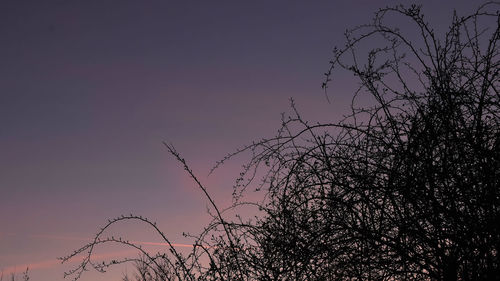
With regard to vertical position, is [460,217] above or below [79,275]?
below

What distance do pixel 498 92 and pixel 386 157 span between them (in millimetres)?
835

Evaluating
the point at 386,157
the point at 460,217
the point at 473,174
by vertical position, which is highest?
the point at 386,157

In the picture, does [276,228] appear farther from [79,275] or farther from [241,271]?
[79,275]

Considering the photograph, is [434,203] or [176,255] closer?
[434,203]

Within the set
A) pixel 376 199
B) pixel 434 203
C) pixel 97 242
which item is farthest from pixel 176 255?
pixel 434 203

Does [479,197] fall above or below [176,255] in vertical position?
below

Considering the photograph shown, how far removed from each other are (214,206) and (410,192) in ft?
5.50

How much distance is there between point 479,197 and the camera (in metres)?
3.10

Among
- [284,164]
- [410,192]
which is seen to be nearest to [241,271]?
[284,164]

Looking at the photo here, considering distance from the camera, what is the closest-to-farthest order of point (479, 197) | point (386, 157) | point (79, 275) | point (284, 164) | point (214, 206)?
point (479, 197)
point (386, 157)
point (284, 164)
point (214, 206)
point (79, 275)

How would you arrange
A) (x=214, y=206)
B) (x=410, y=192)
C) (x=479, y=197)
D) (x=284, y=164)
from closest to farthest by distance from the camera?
1. (x=479, y=197)
2. (x=410, y=192)
3. (x=284, y=164)
4. (x=214, y=206)

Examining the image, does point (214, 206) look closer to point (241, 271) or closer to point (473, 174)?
point (241, 271)

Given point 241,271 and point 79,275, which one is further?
point 79,275

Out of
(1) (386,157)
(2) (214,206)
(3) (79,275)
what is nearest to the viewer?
(1) (386,157)
